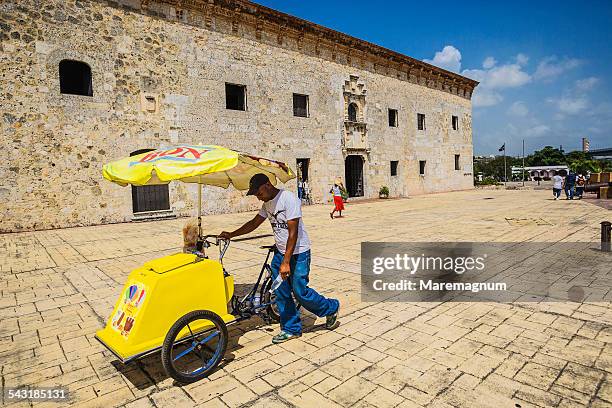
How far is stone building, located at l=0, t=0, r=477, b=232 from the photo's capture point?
10969mm

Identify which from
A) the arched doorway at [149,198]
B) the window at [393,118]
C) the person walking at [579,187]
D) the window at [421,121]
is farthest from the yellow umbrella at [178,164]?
the window at [421,121]

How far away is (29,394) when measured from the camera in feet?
9.32

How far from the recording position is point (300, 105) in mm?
18562

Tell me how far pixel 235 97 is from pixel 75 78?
6.37m

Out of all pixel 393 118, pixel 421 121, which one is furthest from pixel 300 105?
pixel 421 121

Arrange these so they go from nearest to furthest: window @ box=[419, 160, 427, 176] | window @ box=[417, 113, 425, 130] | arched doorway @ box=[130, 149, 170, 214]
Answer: arched doorway @ box=[130, 149, 170, 214], window @ box=[417, 113, 425, 130], window @ box=[419, 160, 427, 176]

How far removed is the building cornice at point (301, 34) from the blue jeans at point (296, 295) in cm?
1369

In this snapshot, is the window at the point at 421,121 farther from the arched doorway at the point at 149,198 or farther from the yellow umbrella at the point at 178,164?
the yellow umbrella at the point at 178,164

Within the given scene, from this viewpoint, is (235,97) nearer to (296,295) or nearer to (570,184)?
(296,295)

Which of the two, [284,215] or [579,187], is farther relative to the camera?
[579,187]

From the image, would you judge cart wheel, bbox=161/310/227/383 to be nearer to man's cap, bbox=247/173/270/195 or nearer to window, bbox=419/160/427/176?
man's cap, bbox=247/173/270/195

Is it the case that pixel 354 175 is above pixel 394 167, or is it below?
below

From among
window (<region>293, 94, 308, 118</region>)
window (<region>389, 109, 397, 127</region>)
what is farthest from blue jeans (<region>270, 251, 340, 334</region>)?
window (<region>389, 109, 397, 127</region>)

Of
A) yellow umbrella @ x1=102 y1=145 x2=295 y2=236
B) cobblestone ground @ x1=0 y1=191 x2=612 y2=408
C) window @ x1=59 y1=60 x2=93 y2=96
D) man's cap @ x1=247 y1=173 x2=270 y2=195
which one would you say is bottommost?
cobblestone ground @ x1=0 y1=191 x2=612 y2=408
